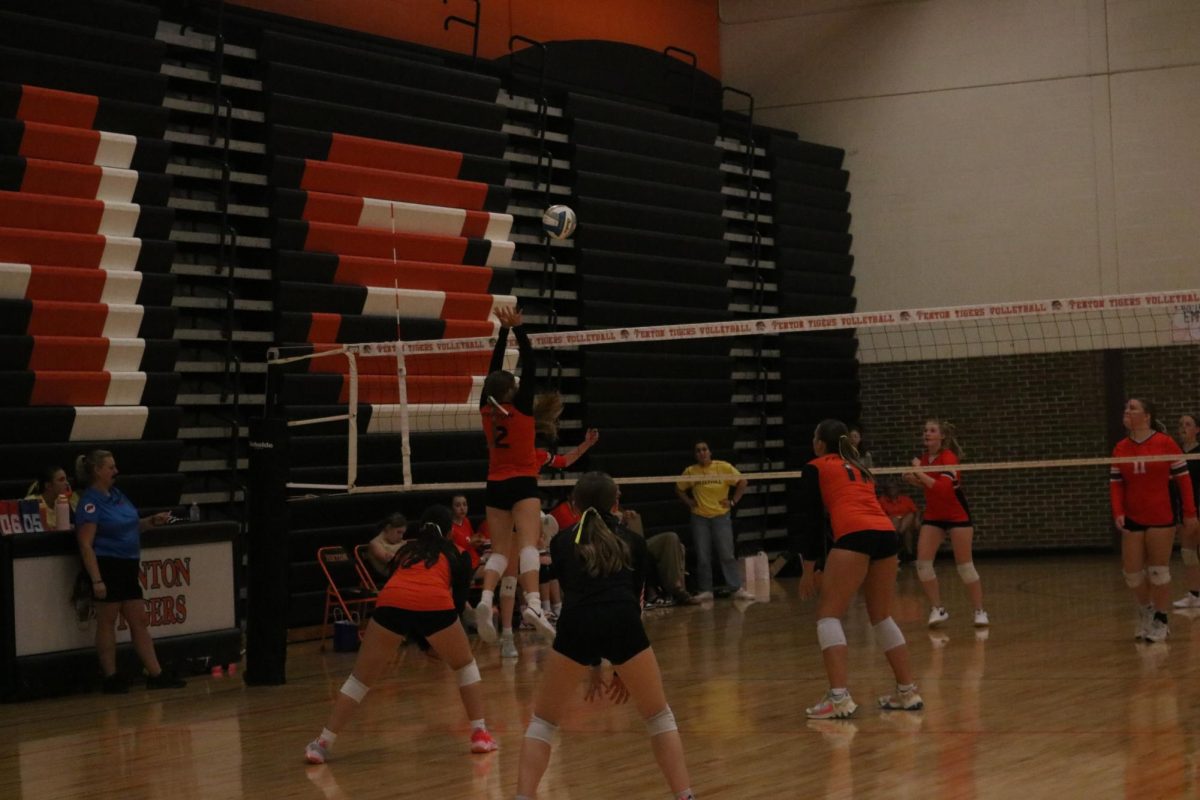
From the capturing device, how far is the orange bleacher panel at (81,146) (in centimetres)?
1248

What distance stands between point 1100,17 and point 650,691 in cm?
1696

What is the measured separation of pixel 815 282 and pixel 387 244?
25.6 feet

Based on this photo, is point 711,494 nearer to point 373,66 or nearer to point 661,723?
point 373,66

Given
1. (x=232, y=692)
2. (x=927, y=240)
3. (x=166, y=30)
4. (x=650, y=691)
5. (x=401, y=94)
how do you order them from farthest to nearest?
1. (x=927, y=240)
2. (x=401, y=94)
3. (x=166, y=30)
4. (x=232, y=692)
5. (x=650, y=691)

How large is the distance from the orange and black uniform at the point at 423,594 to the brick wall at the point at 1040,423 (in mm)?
13997

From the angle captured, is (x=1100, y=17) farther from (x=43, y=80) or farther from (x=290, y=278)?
(x=43, y=80)

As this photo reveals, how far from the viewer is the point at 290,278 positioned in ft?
47.5

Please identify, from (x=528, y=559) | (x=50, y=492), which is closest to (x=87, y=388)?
(x=50, y=492)

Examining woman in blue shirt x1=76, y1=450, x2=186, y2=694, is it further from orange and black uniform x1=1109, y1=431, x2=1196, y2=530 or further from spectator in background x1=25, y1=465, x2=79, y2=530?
orange and black uniform x1=1109, y1=431, x2=1196, y2=530

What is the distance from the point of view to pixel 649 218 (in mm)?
18781

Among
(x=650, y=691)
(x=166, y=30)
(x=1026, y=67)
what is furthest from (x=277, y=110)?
(x=1026, y=67)

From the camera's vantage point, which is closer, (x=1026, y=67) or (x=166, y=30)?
(x=166, y=30)

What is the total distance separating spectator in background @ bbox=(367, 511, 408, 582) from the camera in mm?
13688

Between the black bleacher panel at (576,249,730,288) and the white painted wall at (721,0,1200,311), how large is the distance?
11.4 feet
